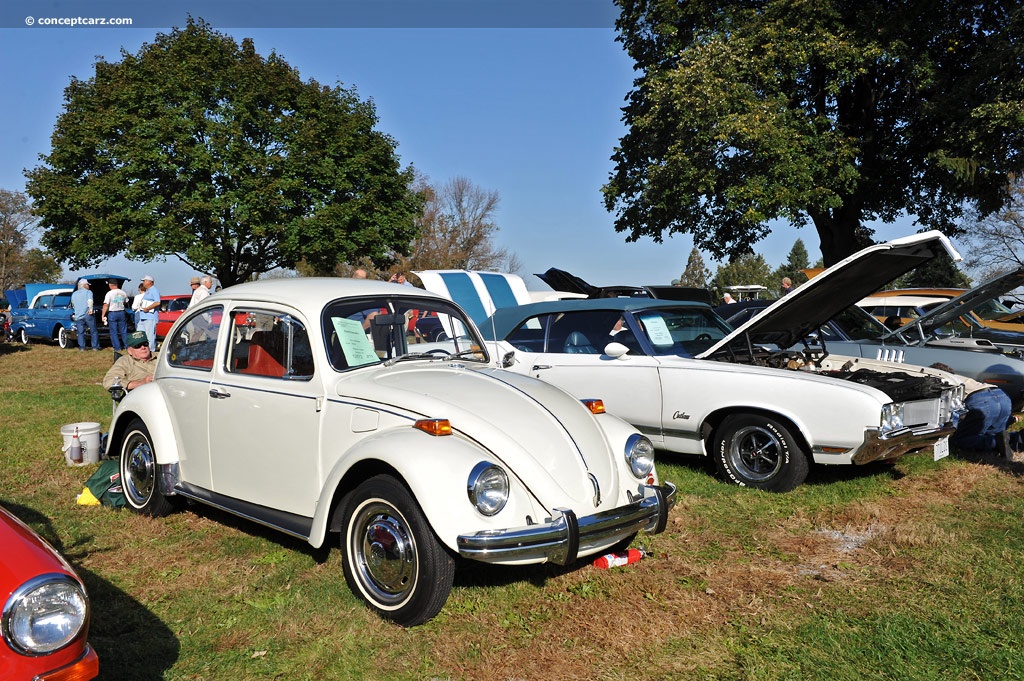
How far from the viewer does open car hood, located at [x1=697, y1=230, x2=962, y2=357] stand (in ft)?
20.0

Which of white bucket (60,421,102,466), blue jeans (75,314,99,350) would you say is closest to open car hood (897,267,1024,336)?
white bucket (60,421,102,466)

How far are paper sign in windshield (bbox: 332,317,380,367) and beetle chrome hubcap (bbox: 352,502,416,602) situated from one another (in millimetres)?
972

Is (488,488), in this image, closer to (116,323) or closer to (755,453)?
(755,453)

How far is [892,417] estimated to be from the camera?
582 cm

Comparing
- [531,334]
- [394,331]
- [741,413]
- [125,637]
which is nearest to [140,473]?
[125,637]

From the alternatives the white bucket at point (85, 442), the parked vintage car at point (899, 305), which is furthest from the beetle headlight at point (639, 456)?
the parked vintage car at point (899, 305)

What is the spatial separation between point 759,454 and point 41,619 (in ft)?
17.3

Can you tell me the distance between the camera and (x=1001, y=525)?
5.24 m

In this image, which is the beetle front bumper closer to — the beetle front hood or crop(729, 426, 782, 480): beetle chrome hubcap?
the beetle front hood

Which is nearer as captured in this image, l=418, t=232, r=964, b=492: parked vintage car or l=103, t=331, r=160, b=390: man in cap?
l=418, t=232, r=964, b=492: parked vintage car

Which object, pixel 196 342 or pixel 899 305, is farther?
pixel 899 305

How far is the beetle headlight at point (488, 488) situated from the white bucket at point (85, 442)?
5104mm

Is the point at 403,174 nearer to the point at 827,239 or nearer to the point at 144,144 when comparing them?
the point at 144,144

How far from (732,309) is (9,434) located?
36.9ft
